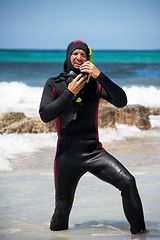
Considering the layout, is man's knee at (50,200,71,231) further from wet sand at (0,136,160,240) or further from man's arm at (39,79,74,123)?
man's arm at (39,79,74,123)

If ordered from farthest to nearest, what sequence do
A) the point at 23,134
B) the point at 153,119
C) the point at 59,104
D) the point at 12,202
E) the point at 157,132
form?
1. the point at 153,119
2. the point at 157,132
3. the point at 23,134
4. the point at 12,202
5. the point at 59,104

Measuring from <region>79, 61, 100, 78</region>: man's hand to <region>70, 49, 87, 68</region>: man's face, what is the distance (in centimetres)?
12

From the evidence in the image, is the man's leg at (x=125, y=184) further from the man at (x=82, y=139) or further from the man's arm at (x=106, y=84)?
the man's arm at (x=106, y=84)

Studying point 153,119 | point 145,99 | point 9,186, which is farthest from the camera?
point 145,99

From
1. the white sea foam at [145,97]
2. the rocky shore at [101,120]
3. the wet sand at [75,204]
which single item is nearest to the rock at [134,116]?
the rocky shore at [101,120]

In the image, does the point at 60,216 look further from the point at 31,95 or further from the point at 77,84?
the point at 31,95

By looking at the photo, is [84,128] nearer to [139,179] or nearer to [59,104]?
[59,104]

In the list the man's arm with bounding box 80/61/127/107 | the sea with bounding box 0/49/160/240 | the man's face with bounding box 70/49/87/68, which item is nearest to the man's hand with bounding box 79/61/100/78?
the man's arm with bounding box 80/61/127/107

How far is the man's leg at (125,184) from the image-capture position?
3.91m

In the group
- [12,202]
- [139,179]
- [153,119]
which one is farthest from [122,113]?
[12,202]

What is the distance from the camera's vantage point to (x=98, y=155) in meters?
4.05

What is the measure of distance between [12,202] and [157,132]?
21.8 feet

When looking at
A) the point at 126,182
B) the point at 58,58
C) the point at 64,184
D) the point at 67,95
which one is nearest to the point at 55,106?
the point at 67,95

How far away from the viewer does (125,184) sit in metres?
3.89
